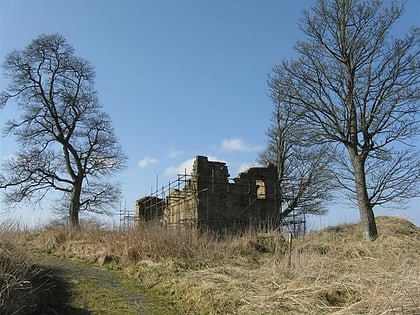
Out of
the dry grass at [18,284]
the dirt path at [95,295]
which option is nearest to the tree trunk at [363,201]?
the dirt path at [95,295]

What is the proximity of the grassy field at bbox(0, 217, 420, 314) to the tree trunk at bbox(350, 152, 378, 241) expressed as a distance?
3.24 ft

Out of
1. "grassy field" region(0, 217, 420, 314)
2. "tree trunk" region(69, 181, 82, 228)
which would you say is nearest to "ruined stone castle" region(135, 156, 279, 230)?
"tree trunk" region(69, 181, 82, 228)

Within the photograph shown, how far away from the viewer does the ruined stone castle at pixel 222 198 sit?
25.8 metres

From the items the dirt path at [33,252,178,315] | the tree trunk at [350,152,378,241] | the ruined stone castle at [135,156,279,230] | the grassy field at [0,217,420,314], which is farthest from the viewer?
the ruined stone castle at [135,156,279,230]

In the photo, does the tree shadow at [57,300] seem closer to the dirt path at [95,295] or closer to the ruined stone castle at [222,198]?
the dirt path at [95,295]

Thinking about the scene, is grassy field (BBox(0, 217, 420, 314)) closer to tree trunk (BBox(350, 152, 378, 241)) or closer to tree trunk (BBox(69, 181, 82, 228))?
tree trunk (BBox(350, 152, 378, 241))

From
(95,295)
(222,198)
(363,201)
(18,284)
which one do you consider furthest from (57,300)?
(222,198)

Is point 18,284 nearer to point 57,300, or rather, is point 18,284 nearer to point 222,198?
point 57,300

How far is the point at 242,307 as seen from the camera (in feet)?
27.4

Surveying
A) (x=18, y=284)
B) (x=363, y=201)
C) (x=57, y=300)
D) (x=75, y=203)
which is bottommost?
(x=57, y=300)

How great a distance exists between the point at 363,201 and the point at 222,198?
9541mm

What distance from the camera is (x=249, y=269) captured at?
11633 millimetres

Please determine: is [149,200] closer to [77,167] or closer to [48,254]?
[77,167]

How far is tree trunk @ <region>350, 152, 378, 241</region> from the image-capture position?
18609mm
